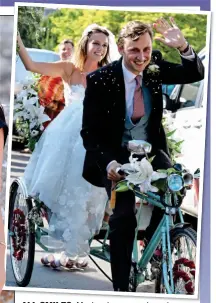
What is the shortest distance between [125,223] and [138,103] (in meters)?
0.80

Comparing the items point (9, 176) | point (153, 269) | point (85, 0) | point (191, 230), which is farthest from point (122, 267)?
point (85, 0)

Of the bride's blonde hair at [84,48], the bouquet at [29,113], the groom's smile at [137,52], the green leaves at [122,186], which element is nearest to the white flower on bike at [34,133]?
the bouquet at [29,113]

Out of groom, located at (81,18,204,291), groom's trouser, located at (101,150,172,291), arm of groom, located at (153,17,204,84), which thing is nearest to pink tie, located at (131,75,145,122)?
groom, located at (81,18,204,291)

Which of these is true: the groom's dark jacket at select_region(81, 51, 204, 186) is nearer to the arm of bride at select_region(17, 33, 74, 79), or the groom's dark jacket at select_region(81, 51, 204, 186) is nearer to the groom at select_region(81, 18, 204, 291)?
the groom at select_region(81, 18, 204, 291)

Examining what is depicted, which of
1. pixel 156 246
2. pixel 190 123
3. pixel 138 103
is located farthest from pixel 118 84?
pixel 156 246

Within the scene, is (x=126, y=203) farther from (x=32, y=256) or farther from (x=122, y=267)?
(x=32, y=256)

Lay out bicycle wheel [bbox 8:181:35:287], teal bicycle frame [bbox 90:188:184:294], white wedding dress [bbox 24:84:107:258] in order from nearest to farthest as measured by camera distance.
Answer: teal bicycle frame [bbox 90:188:184:294], white wedding dress [bbox 24:84:107:258], bicycle wheel [bbox 8:181:35:287]

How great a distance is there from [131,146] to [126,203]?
38 cm

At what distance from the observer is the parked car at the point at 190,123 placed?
4.84 metres

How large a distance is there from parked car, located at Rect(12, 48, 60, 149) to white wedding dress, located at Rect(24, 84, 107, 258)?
130 millimetres

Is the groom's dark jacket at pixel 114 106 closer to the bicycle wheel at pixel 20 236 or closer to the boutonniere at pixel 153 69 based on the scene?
the boutonniere at pixel 153 69

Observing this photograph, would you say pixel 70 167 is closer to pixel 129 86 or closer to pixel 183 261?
pixel 129 86

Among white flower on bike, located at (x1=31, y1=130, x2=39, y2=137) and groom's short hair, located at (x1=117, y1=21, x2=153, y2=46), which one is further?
white flower on bike, located at (x1=31, y1=130, x2=39, y2=137)

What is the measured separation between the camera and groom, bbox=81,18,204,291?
15.8 ft
